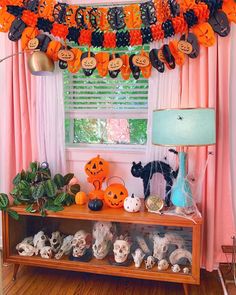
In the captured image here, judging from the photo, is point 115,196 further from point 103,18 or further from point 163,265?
point 103,18

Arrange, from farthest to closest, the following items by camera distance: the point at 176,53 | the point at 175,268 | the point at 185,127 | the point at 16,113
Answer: the point at 16,113 < the point at 176,53 < the point at 175,268 < the point at 185,127

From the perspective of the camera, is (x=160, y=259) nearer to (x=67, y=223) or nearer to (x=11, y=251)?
(x=67, y=223)

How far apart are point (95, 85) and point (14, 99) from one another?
65 cm

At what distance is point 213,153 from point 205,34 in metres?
0.80

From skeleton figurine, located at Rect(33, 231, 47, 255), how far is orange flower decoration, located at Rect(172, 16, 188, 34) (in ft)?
5.64

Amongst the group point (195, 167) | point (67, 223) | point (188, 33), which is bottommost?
point (67, 223)

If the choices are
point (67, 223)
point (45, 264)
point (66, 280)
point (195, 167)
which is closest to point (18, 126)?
point (67, 223)

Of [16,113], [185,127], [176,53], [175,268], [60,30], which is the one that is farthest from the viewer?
[16,113]

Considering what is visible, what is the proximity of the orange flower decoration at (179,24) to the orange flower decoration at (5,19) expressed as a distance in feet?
3.87

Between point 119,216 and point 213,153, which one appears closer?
point 119,216

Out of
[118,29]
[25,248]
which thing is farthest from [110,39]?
[25,248]

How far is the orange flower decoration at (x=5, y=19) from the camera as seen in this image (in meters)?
2.11

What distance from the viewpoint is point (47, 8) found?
6.68ft

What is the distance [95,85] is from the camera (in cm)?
234
